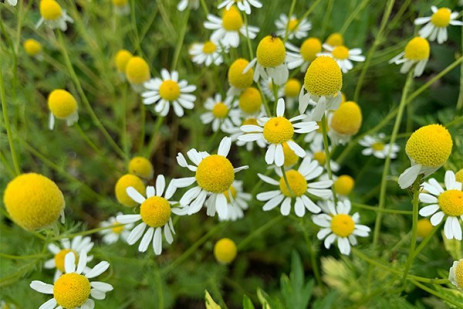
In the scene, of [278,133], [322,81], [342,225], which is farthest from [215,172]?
[342,225]

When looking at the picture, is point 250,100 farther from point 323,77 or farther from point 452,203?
point 452,203

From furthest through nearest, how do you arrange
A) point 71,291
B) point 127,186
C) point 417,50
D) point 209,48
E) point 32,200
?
1. point 209,48
2. point 417,50
3. point 127,186
4. point 71,291
5. point 32,200

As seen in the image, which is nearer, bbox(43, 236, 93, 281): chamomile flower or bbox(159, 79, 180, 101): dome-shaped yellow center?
bbox(43, 236, 93, 281): chamomile flower

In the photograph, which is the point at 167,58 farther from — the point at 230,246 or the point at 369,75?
the point at 230,246

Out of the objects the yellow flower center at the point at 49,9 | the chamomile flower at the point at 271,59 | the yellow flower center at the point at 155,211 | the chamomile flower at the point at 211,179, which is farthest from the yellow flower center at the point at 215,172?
the yellow flower center at the point at 49,9

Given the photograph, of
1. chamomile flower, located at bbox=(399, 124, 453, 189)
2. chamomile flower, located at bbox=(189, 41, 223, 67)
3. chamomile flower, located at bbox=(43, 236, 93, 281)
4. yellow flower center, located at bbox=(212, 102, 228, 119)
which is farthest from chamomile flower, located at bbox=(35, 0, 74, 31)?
chamomile flower, located at bbox=(399, 124, 453, 189)

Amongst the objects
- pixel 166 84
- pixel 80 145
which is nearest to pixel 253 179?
pixel 166 84

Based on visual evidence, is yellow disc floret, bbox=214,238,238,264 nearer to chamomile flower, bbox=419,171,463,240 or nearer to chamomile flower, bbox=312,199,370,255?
chamomile flower, bbox=312,199,370,255
